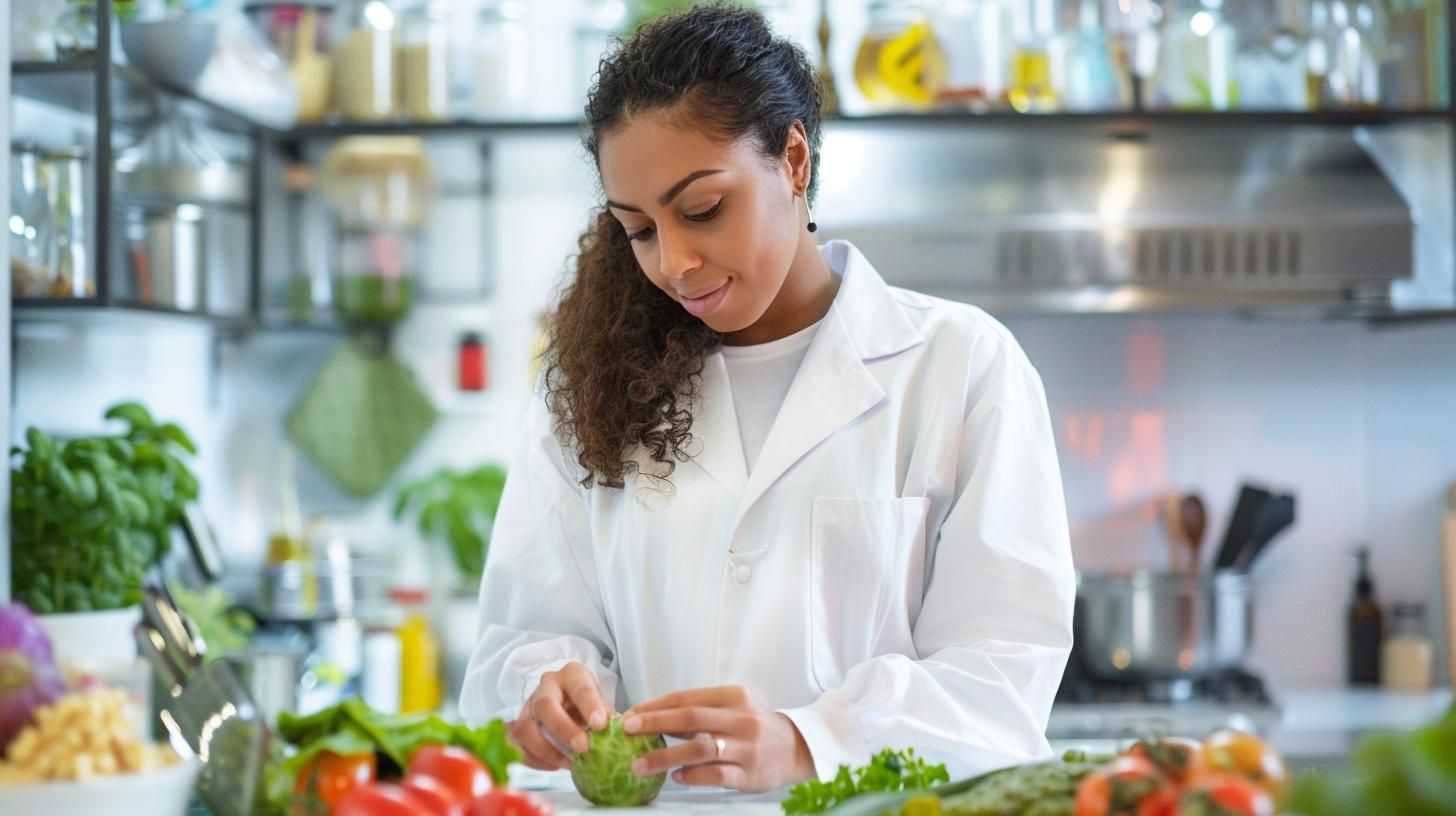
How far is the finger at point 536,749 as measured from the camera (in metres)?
1.29

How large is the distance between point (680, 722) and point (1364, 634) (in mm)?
2276

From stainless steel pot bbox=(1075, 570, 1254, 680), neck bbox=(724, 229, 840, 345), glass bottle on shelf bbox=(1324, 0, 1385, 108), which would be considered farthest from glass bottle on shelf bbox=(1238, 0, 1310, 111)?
neck bbox=(724, 229, 840, 345)

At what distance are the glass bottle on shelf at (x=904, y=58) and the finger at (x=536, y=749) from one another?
6.03 ft

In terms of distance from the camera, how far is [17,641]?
93cm

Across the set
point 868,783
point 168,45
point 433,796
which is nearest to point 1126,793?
point 868,783

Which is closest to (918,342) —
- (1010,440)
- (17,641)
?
(1010,440)

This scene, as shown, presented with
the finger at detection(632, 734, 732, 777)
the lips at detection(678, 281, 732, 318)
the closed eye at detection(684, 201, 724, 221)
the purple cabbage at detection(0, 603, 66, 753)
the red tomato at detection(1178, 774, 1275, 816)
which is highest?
the closed eye at detection(684, 201, 724, 221)

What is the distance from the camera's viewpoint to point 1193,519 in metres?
3.05

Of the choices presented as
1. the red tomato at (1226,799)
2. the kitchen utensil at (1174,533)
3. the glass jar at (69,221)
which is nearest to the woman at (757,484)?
the red tomato at (1226,799)

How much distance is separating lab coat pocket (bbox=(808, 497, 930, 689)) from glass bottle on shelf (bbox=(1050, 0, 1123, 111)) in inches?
63.5

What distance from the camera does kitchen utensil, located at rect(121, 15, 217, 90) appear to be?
7.68 feet

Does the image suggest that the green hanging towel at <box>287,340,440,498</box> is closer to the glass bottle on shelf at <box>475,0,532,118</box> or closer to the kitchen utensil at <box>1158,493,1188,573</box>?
the glass bottle on shelf at <box>475,0,532,118</box>

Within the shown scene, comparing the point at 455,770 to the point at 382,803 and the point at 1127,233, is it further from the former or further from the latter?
the point at 1127,233

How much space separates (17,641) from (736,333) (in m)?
0.84
